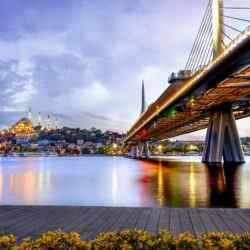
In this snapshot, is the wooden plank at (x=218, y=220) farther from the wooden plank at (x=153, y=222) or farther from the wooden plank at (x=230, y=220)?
the wooden plank at (x=153, y=222)

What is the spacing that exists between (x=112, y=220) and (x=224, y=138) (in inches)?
2063

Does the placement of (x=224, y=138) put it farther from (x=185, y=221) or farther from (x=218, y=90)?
(x=185, y=221)

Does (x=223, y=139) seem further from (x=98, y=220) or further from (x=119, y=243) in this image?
(x=119, y=243)

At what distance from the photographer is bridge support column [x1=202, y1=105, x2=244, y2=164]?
194ft

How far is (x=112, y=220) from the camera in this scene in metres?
10.7

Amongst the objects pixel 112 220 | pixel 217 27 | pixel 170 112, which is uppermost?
pixel 217 27

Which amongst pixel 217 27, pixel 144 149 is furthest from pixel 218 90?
pixel 144 149

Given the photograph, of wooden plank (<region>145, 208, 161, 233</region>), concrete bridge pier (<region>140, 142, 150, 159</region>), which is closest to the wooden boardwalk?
wooden plank (<region>145, 208, 161, 233</region>)

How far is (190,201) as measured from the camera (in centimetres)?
1770

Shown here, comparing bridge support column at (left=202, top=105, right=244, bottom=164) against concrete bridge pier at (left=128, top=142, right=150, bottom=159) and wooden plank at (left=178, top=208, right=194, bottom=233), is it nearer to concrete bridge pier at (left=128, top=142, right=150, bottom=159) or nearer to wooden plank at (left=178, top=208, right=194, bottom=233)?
wooden plank at (left=178, top=208, right=194, bottom=233)

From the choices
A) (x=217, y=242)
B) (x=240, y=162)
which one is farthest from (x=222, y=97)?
(x=217, y=242)

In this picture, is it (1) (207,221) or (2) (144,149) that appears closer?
(1) (207,221)

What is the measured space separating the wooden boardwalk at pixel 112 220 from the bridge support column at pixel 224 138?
48.0m

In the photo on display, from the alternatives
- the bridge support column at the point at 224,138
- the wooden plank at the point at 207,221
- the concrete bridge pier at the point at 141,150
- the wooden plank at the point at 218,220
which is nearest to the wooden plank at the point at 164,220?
the wooden plank at the point at 207,221
